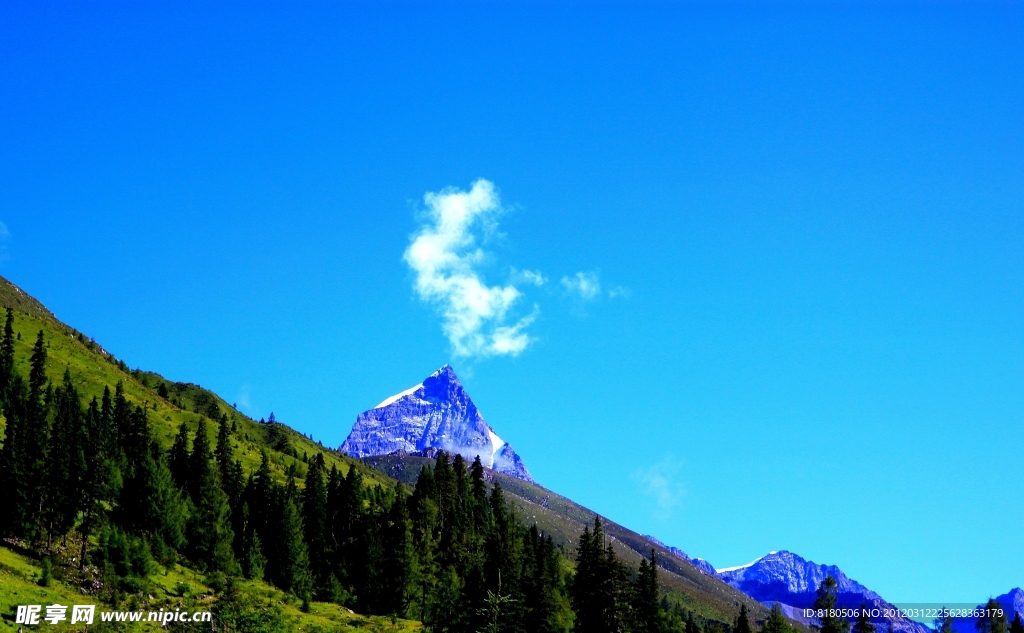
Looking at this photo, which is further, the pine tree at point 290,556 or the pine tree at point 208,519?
the pine tree at point 290,556

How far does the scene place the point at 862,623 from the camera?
305ft

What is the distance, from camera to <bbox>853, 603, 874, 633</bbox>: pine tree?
91.7m

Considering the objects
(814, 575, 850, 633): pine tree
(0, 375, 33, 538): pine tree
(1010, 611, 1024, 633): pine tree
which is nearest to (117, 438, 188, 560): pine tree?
(0, 375, 33, 538): pine tree

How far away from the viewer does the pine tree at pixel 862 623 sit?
91.7m

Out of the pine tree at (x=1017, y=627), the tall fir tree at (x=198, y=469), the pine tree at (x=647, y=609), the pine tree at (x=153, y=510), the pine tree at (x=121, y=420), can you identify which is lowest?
the pine tree at (x=1017, y=627)

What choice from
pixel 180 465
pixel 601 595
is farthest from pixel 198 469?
pixel 601 595

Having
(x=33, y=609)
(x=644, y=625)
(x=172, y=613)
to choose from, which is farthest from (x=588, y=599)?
(x=33, y=609)

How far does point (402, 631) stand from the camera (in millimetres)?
129375

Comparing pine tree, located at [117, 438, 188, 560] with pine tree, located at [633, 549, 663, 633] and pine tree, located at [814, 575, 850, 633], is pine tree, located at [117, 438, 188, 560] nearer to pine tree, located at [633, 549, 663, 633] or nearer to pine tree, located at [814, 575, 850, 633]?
pine tree, located at [633, 549, 663, 633]

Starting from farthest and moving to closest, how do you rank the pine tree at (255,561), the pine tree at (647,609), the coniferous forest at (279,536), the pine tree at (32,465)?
1. the pine tree at (255,561)
2. the pine tree at (647,609)
3. the pine tree at (32,465)
4. the coniferous forest at (279,536)

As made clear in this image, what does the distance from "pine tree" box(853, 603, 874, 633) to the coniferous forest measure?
26.1 m

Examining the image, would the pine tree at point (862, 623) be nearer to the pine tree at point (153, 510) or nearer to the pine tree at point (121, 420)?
the pine tree at point (153, 510)

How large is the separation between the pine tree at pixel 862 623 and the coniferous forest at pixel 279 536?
2611 centimetres

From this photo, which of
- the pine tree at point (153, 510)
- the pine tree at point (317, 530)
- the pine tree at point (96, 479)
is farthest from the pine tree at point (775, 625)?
the pine tree at point (96, 479)
